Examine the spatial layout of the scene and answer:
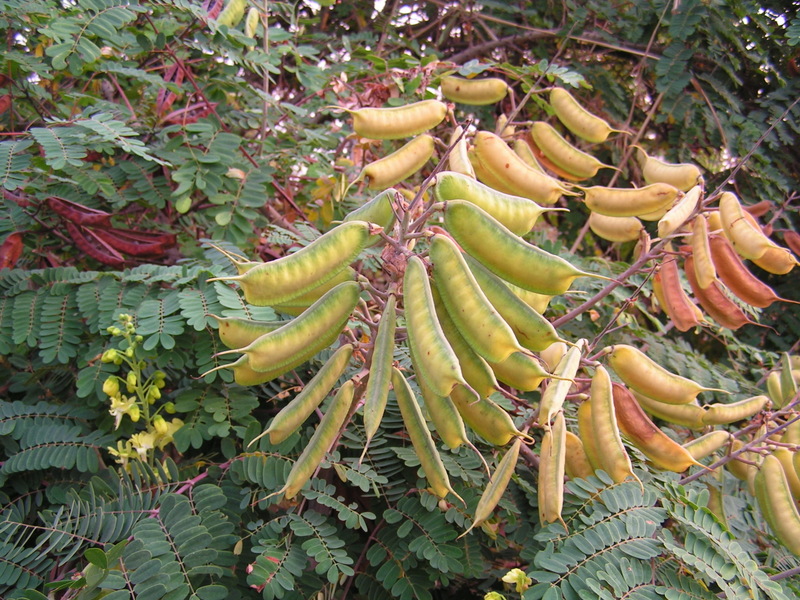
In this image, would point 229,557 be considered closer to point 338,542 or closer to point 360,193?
point 338,542

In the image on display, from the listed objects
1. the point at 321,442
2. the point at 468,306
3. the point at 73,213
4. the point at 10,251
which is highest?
the point at 468,306

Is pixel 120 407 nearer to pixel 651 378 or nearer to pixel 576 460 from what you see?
pixel 576 460

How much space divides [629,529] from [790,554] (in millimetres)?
726

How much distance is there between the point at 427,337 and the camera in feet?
3.74

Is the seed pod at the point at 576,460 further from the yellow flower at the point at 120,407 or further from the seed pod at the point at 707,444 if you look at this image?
the yellow flower at the point at 120,407

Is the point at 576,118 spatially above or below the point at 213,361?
above

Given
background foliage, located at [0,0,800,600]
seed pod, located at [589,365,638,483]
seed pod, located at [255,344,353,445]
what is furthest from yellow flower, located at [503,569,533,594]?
seed pod, located at [255,344,353,445]

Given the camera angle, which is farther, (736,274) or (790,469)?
(736,274)

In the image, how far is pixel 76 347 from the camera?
181 centimetres

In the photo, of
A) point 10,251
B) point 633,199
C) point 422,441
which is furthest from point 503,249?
point 10,251

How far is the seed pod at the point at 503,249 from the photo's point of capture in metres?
1.22

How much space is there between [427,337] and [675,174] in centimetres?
136

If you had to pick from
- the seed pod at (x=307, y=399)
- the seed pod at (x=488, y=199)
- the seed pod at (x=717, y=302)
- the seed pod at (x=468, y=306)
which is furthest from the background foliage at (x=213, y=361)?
the seed pod at (x=488, y=199)

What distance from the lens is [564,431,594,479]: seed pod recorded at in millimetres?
1643
